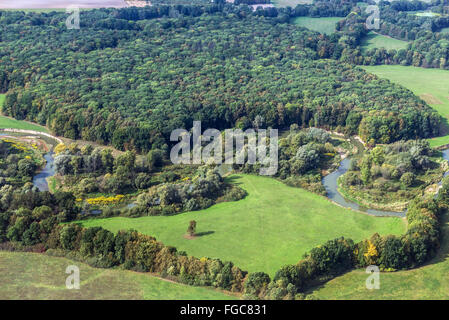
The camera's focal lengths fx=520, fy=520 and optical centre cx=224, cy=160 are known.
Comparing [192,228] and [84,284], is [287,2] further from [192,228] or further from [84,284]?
[84,284]

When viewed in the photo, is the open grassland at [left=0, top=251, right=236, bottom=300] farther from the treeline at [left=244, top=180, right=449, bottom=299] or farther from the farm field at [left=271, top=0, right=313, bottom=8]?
the farm field at [left=271, top=0, right=313, bottom=8]

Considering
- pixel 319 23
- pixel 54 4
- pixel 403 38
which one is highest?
pixel 54 4

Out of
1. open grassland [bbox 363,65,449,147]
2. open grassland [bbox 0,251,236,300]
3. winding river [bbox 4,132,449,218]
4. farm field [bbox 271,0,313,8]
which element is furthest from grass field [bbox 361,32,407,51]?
open grassland [bbox 0,251,236,300]

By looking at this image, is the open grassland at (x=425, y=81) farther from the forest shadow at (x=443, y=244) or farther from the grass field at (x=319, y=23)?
the forest shadow at (x=443, y=244)

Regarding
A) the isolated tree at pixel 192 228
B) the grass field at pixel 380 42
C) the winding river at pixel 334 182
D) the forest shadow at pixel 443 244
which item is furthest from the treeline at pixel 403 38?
the isolated tree at pixel 192 228

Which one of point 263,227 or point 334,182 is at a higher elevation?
point 334,182

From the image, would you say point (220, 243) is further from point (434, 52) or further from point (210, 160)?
point (434, 52)

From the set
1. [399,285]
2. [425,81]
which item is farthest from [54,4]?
[399,285]
